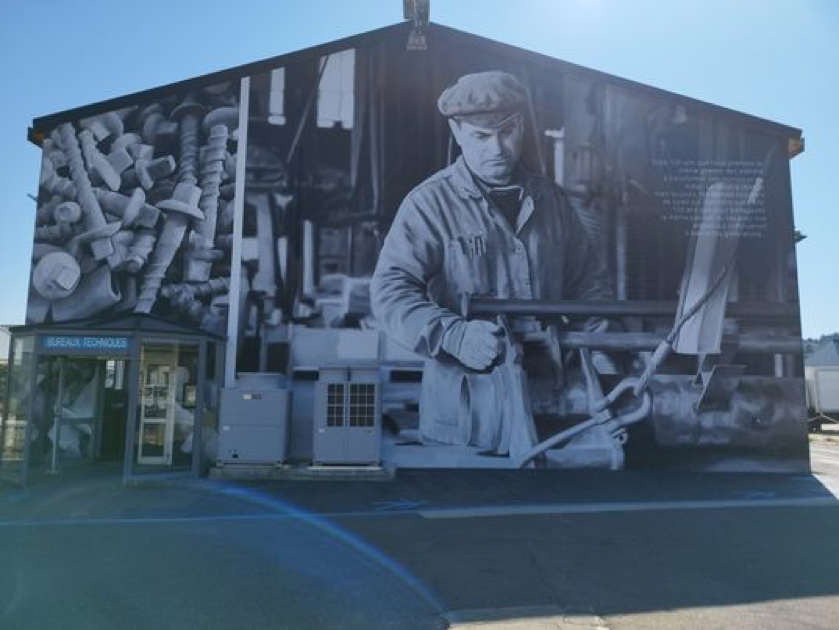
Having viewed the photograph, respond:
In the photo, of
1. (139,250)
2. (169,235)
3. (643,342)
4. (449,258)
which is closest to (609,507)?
(643,342)

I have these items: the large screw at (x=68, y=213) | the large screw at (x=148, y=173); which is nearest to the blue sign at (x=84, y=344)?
the large screw at (x=68, y=213)

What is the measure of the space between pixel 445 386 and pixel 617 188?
5.75m

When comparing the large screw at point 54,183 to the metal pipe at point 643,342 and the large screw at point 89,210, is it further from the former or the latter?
the metal pipe at point 643,342

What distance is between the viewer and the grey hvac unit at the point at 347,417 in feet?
43.4

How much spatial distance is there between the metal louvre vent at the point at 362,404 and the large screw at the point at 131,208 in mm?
5454

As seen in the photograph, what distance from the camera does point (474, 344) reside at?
14.2 meters

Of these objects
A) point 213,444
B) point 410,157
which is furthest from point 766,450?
point 213,444

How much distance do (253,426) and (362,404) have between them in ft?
6.52

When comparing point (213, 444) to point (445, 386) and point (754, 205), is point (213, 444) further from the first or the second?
point (754, 205)

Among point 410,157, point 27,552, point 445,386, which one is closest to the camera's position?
point 27,552

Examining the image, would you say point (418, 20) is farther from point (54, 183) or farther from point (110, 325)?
point (110, 325)

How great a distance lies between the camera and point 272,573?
266 inches

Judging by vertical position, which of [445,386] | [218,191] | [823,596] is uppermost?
[218,191]

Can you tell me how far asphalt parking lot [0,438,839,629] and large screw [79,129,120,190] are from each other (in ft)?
19.8
